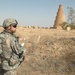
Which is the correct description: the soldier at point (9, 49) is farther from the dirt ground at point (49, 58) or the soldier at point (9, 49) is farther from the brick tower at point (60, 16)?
the brick tower at point (60, 16)

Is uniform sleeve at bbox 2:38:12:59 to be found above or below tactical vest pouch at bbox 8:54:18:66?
above

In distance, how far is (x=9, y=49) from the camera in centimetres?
397

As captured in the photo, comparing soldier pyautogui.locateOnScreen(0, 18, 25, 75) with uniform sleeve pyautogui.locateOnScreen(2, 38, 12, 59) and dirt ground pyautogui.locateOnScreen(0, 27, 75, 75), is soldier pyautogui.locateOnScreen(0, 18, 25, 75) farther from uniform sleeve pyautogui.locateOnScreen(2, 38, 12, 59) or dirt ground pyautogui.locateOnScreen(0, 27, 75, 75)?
dirt ground pyautogui.locateOnScreen(0, 27, 75, 75)

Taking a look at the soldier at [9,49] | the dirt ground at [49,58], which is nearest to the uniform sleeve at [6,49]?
the soldier at [9,49]

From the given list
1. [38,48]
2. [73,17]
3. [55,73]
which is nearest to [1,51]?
[55,73]

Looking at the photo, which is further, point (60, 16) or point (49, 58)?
point (60, 16)

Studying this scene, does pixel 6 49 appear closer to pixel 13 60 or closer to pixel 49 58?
pixel 13 60

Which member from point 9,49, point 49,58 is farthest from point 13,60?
point 49,58

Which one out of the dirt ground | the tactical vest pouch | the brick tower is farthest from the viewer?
the brick tower

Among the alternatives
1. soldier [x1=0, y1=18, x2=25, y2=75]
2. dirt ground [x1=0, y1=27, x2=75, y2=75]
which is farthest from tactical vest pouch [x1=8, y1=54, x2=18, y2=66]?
dirt ground [x1=0, y1=27, x2=75, y2=75]

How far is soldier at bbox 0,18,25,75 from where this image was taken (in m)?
3.96

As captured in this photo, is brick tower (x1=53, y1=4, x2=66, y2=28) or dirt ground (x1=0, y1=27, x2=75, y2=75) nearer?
dirt ground (x1=0, y1=27, x2=75, y2=75)

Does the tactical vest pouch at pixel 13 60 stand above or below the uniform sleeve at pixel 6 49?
below

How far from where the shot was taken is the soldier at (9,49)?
156 inches
